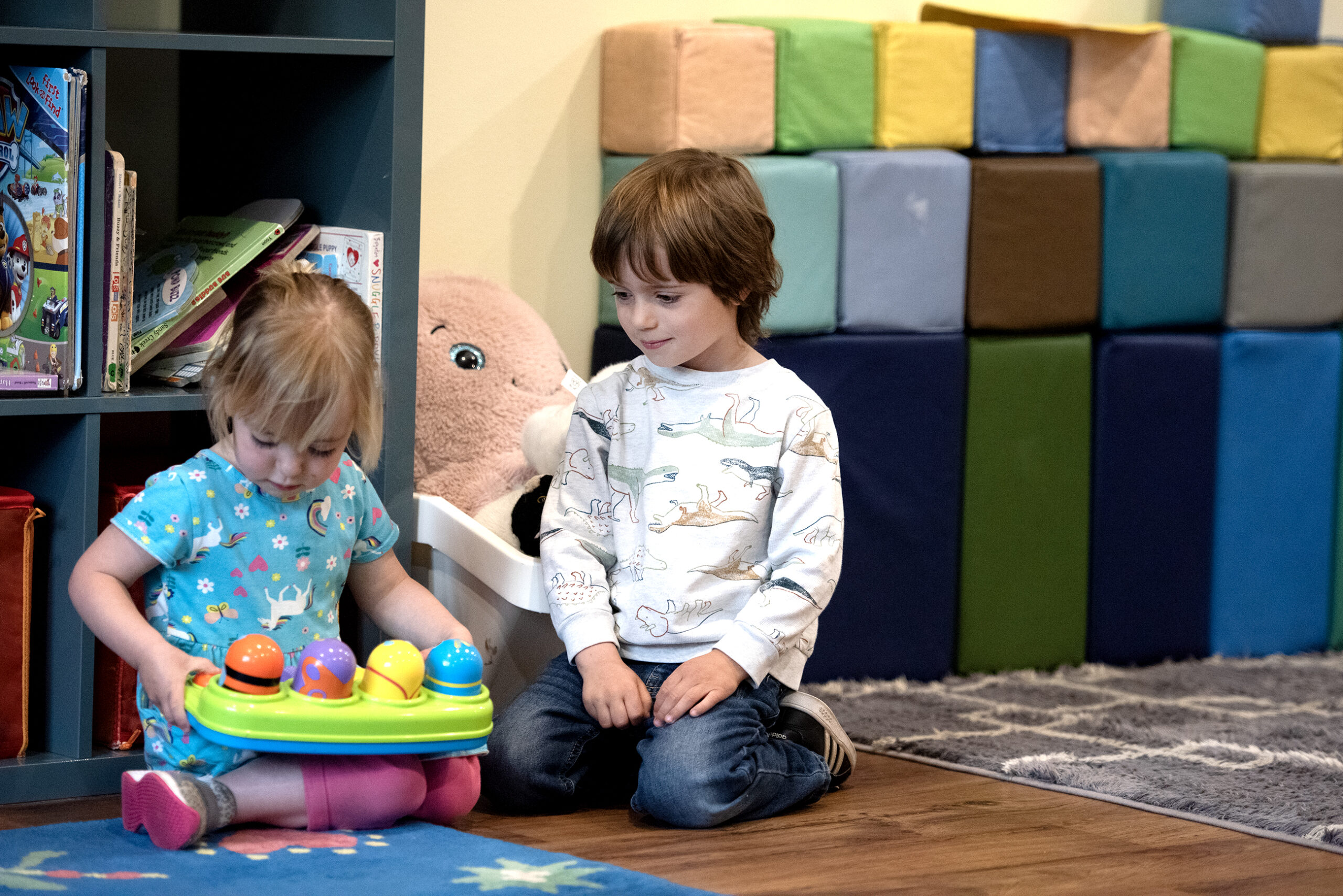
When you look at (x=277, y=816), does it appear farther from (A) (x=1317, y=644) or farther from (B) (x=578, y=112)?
(A) (x=1317, y=644)

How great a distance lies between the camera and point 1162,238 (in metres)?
2.32

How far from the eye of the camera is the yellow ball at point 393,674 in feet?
4.43

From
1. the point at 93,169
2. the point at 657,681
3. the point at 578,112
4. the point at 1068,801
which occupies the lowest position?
the point at 1068,801

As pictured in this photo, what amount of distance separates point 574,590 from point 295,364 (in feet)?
1.29

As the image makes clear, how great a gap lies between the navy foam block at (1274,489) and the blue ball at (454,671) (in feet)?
4.68

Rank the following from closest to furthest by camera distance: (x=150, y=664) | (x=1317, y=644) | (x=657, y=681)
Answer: (x=150, y=664), (x=657, y=681), (x=1317, y=644)

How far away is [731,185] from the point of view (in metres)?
1.58

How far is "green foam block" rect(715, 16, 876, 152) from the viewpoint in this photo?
2.05 m

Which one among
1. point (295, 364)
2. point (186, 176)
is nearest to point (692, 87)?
point (186, 176)

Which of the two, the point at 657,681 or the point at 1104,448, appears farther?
the point at 1104,448

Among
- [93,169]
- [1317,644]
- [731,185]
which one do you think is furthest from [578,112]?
[1317,644]

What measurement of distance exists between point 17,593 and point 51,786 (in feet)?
0.60

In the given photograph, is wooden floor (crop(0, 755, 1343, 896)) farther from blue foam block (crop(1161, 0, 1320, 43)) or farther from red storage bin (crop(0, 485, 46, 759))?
blue foam block (crop(1161, 0, 1320, 43))

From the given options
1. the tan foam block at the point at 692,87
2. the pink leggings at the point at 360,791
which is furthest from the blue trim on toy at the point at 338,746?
the tan foam block at the point at 692,87
